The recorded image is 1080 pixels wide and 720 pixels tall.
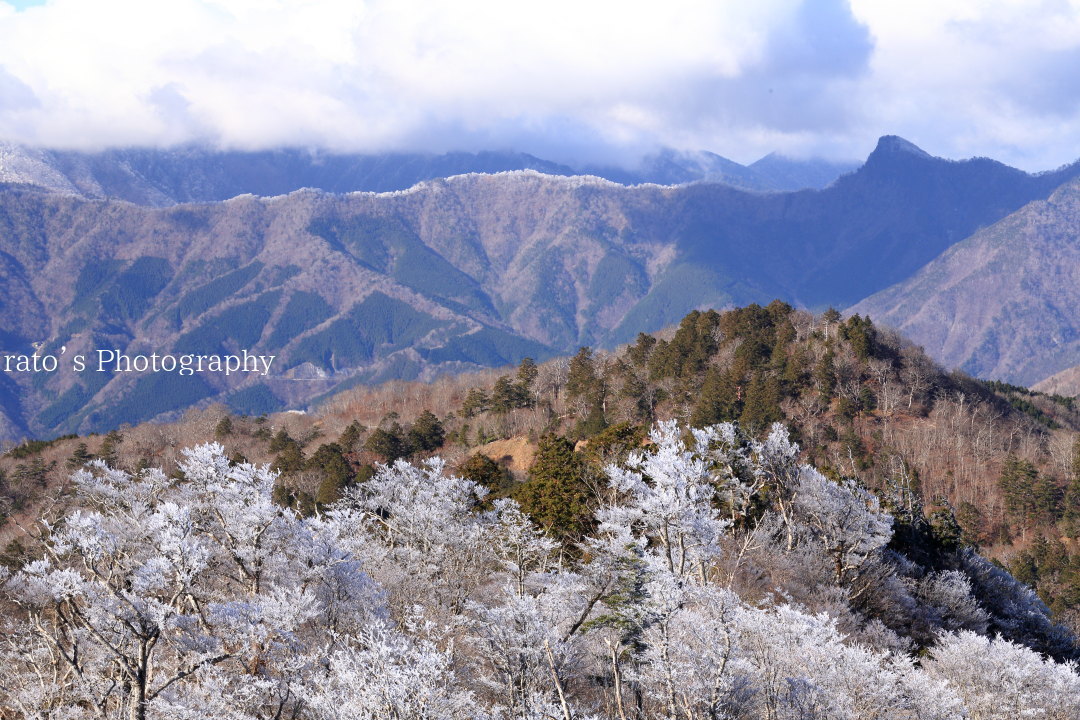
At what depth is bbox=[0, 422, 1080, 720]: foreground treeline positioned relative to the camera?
18.7 meters

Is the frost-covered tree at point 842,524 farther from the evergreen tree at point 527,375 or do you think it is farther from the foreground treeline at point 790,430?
the evergreen tree at point 527,375

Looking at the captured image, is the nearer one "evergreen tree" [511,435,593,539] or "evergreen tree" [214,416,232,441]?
"evergreen tree" [511,435,593,539]

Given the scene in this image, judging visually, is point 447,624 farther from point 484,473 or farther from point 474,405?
point 474,405

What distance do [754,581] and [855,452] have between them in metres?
47.4

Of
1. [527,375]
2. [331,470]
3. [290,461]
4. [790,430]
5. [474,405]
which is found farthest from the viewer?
[527,375]

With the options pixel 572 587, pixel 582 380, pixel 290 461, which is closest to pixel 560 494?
pixel 572 587

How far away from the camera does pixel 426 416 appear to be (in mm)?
87375

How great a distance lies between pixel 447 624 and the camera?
26938 millimetres

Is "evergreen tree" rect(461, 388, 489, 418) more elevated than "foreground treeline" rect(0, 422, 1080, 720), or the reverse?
"foreground treeline" rect(0, 422, 1080, 720)

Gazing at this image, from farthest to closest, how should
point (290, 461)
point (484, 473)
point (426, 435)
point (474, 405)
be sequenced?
point (474, 405) → point (426, 435) → point (290, 461) → point (484, 473)

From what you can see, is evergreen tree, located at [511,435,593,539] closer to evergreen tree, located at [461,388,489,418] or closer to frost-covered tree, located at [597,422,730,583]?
frost-covered tree, located at [597,422,730,583]

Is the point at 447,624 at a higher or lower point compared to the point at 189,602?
lower

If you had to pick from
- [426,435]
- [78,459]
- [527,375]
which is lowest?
[78,459]

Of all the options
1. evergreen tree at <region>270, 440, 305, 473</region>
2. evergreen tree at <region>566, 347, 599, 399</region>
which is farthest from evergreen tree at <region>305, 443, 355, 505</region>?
evergreen tree at <region>566, 347, 599, 399</region>
